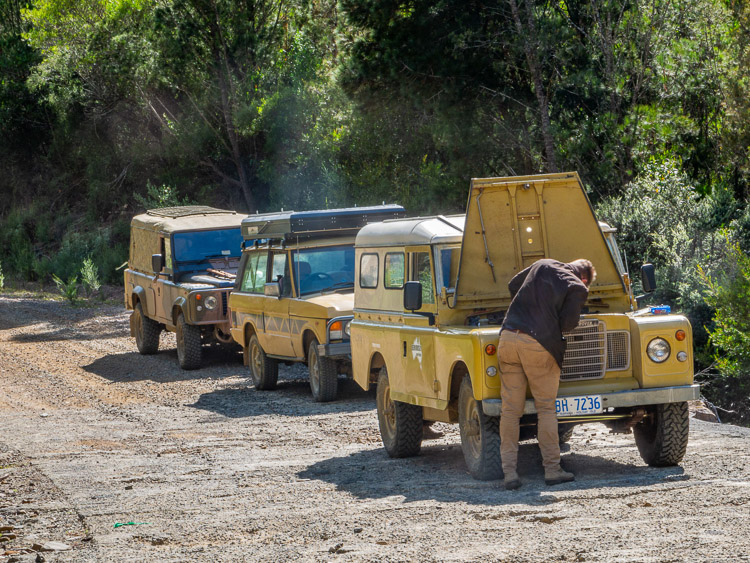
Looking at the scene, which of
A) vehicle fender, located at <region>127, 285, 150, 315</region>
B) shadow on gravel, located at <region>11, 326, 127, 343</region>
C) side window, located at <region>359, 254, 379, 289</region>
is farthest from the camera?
shadow on gravel, located at <region>11, 326, 127, 343</region>

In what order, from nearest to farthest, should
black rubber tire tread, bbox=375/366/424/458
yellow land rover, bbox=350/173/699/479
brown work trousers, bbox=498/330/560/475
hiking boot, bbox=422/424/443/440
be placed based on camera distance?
brown work trousers, bbox=498/330/560/475
yellow land rover, bbox=350/173/699/479
black rubber tire tread, bbox=375/366/424/458
hiking boot, bbox=422/424/443/440

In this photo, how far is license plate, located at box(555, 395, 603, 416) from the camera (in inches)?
307

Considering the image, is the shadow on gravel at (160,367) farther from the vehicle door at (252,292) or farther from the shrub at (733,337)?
the shrub at (733,337)

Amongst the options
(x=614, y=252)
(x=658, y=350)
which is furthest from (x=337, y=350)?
(x=658, y=350)

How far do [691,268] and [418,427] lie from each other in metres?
7.66

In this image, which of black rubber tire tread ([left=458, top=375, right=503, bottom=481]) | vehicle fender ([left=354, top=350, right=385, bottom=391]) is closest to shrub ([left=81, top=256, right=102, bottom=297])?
vehicle fender ([left=354, top=350, right=385, bottom=391])

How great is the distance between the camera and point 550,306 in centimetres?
759

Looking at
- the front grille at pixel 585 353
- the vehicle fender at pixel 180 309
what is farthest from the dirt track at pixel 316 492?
the vehicle fender at pixel 180 309

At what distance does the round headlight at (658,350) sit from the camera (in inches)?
314

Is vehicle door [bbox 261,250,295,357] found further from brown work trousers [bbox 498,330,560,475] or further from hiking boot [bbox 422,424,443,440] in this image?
brown work trousers [bbox 498,330,560,475]

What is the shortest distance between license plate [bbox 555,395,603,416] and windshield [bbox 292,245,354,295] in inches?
254

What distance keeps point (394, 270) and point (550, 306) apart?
2343 millimetres

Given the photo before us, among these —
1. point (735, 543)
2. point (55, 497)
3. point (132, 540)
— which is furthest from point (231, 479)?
point (735, 543)

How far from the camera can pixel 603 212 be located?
17703mm
